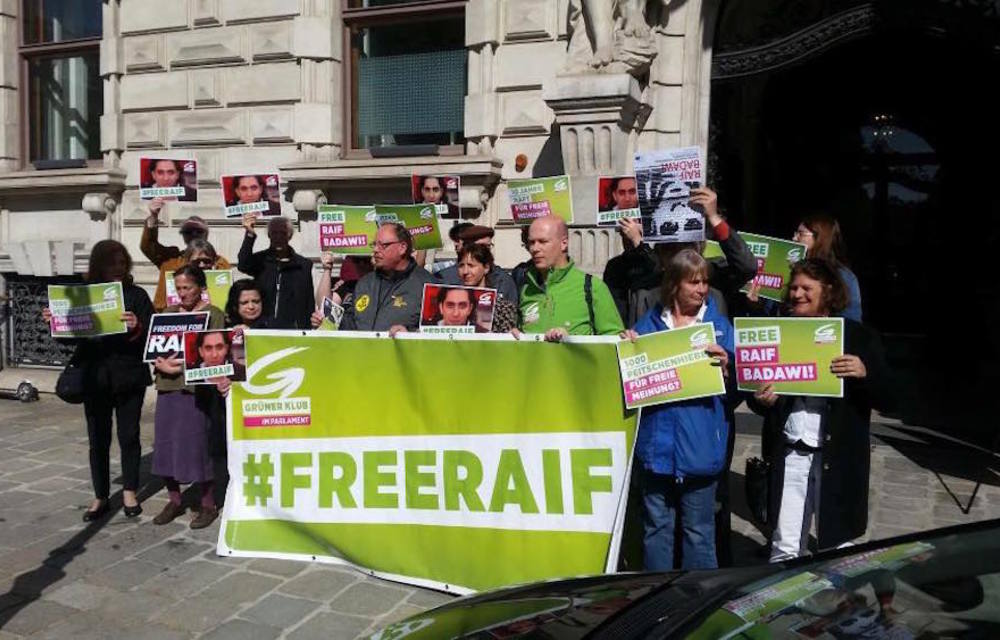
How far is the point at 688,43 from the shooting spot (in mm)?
7570

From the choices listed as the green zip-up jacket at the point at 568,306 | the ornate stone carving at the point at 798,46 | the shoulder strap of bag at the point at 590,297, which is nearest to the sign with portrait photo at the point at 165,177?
the green zip-up jacket at the point at 568,306

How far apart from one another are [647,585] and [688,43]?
255 inches

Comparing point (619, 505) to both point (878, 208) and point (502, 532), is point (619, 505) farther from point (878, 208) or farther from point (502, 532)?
point (878, 208)

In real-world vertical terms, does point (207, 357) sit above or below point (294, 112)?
below

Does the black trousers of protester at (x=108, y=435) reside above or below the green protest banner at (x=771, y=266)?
below

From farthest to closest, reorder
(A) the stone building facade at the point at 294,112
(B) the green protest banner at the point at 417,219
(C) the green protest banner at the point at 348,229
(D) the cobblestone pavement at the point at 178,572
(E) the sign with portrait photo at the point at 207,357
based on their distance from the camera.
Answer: (A) the stone building facade at the point at 294,112 → (C) the green protest banner at the point at 348,229 → (B) the green protest banner at the point at 417,219 → (E) the sign with portrait photo at the point at 207,357 → (D) the cobblestone pavement at the point at 178,572

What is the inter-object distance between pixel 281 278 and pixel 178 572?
2753 mm

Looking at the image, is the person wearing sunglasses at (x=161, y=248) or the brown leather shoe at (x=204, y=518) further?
the person wearing sunglasses at (x=161, y=248)

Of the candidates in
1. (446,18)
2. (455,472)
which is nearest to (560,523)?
(455,472)

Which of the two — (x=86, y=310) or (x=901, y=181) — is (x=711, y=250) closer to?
(x=86, y=310)

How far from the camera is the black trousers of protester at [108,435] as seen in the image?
539cm

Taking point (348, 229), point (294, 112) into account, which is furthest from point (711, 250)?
point (294, 112)

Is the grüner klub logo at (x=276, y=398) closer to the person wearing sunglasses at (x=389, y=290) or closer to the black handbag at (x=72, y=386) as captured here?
the person wearing sunglasses at (x=389, y=290)

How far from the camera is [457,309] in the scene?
14.2 feet
